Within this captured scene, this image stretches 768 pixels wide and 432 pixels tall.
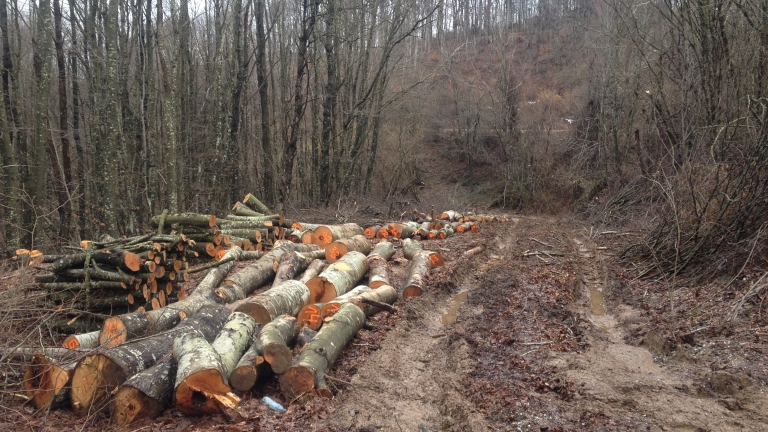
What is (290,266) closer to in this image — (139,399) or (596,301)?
(139,399)

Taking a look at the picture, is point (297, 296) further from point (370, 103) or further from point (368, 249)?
point (370, 103)

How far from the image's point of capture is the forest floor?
448 cm

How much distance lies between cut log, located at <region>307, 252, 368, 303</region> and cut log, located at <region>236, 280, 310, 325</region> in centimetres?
34

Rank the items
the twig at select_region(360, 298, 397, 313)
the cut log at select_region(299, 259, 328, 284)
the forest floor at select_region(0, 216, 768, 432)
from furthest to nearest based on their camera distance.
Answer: the cut log at select_region(299, 259, 328, 284), the twig at select_region(360, 298, 397, 313), the forest floor at select_region(0, 216, 768, 432)

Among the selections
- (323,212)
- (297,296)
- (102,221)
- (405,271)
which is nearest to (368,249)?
(405,271)

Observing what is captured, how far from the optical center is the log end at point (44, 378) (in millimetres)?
4809

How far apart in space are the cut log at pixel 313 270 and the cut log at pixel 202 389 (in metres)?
3.83

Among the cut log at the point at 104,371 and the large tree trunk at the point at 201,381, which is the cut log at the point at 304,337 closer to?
the large tree trunk at the point at 201,381

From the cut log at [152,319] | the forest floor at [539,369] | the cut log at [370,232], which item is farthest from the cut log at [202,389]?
the cut log at [370,232]

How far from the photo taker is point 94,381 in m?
4.79

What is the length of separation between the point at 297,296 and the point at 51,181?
12.9m

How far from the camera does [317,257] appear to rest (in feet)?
35.1

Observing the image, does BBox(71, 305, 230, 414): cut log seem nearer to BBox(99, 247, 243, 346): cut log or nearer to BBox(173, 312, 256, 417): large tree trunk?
BBox(99, 247, 243, 346): cut log

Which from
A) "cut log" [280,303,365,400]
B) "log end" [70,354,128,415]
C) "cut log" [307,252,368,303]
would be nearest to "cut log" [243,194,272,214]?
"cut log" [307,252,368,303]
